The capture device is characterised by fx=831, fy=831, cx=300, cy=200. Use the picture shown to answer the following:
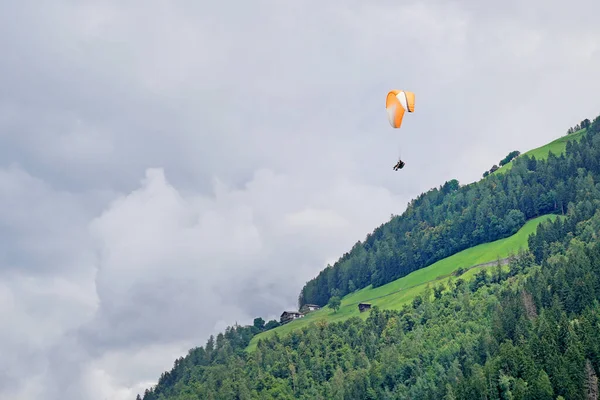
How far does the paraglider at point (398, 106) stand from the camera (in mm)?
105625

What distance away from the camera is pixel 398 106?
107 m

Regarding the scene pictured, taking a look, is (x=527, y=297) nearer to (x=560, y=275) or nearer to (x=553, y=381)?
(x=560, y=275)

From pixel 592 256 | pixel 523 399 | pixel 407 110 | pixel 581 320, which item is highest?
pixel 407 110

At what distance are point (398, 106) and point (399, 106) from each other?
13 cm

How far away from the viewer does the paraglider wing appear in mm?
105688

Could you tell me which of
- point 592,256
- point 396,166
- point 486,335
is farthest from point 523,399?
point 396,166

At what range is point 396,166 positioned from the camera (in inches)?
4119

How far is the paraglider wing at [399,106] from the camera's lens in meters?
106

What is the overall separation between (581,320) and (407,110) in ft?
281

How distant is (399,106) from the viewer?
10662 cm

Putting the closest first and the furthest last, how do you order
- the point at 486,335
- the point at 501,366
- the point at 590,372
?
the point at 590,372, the point at 501,366, the point at 486,335

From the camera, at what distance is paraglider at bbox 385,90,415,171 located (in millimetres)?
105625

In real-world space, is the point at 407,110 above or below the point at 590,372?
above

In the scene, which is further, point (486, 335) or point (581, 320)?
point (486, 335)
